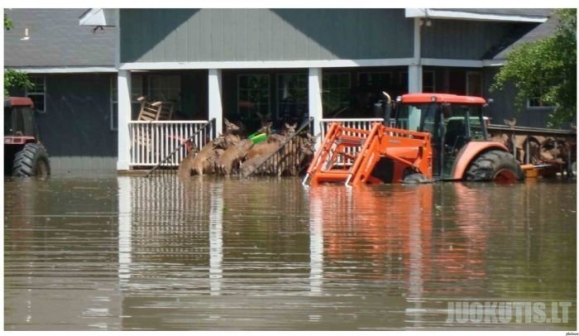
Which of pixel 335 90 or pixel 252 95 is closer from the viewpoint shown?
pixel 335 90

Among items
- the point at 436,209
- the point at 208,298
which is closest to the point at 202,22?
the point at 436,209

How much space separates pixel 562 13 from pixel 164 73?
1382 cm

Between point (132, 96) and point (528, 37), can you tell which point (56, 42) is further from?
point (528, 37)

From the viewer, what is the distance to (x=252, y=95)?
121 ft

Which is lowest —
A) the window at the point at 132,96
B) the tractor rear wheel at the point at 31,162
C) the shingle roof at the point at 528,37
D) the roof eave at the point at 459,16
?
the tractor rear wheel at the point at 31,162

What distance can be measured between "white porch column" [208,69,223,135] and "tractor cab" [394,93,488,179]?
6865 mm

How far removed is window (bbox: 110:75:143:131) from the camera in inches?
1454

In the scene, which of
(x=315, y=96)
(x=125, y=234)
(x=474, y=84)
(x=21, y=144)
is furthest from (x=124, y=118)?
(x=125, y=234)

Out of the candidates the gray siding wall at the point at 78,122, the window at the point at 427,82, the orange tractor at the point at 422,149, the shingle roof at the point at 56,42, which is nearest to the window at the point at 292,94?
the window at the point at 427,82

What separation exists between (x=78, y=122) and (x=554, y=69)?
51.2 ft

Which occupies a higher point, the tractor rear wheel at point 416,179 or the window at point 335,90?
the window at point 335,90

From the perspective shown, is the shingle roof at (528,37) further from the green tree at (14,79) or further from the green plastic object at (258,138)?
the green tree at (14,79)

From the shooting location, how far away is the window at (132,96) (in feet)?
121

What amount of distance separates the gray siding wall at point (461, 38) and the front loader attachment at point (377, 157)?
518 cm
